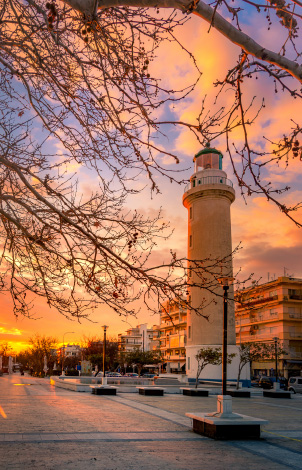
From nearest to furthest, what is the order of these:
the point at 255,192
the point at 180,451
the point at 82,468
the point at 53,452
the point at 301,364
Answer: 1. the point at 255,192
2. the point at 82,468
3. the point at 53,452
4. the point at 180,451
5. the point at 301,364

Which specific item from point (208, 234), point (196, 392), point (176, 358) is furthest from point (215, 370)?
point (176, 358)

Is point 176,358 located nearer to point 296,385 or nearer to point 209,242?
point 296,385

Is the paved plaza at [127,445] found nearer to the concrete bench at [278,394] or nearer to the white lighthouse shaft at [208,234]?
the concrete bench at [278,394]

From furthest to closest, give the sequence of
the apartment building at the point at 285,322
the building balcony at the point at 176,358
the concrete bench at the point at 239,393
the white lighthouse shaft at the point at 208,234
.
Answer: the building balcony at the point at 176,358
the apartment building at the point at 285,322
the white lighthouse shaft at the point at 208,234
the concrete bench at the point at 239,393

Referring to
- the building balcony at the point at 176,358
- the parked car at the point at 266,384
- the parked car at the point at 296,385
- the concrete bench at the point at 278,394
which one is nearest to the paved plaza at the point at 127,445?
the concrete bench at the point at 278,394

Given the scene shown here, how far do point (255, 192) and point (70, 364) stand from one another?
10804 cm

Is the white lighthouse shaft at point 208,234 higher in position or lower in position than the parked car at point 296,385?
higher

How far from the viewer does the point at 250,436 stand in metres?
12.0

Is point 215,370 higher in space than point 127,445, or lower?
lower

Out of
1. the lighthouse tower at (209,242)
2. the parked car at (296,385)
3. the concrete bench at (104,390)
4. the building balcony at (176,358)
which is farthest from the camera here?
the building balcony at (176,358)

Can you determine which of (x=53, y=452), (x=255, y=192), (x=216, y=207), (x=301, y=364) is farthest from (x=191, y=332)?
(x=255, y=192)

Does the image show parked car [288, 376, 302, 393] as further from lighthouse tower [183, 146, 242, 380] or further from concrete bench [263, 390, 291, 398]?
concrete bench [263, 390, 291, 398]

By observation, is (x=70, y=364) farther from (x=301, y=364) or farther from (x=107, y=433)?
(x=107, y=433)

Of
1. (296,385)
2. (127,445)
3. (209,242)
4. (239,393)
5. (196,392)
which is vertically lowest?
(296,385)
